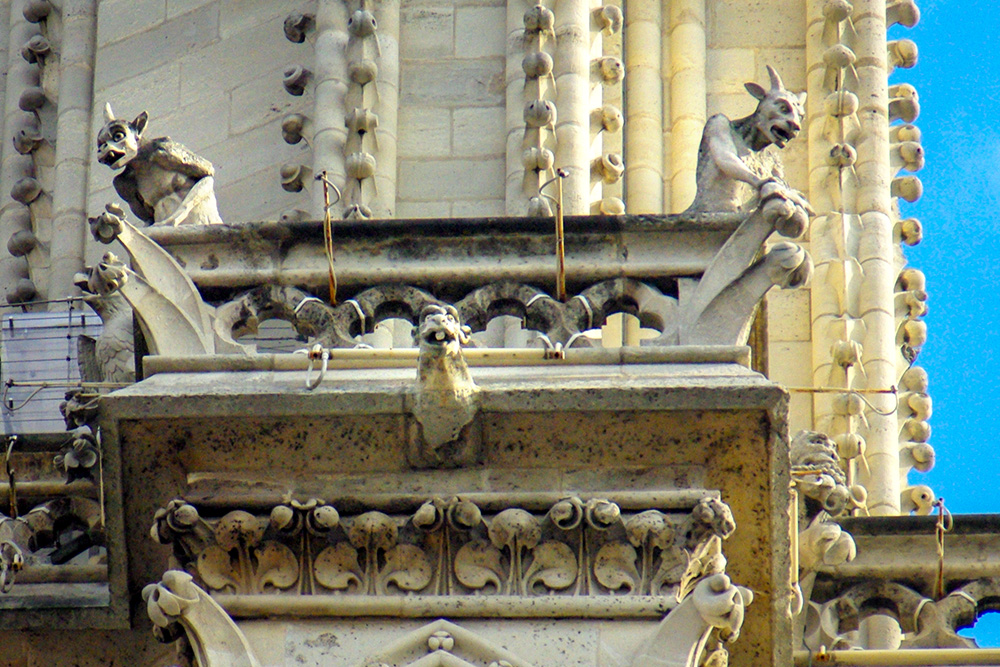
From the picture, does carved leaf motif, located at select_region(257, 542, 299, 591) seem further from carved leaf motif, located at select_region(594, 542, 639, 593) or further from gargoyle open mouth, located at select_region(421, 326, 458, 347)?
carved leaf motif, located at select_region(594, 542, 639, 593)

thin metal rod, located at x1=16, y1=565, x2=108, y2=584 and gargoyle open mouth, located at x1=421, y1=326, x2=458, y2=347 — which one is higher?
gargoyle open mouth, located at x1=421, y1=326, x2=458, y2=347

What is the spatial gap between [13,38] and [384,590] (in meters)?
6.94

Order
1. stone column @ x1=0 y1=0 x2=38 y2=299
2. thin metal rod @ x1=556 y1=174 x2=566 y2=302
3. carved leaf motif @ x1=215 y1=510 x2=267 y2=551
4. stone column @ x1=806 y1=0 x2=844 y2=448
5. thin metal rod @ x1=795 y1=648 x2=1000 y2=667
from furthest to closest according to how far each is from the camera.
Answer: stone column @ x1=0 y1=0 x2=38 y2=299, stone column @ x1=806 y1=0 x2=844 y2=448, thin metal rod @ x1=795 y1=648 x2=1000 y2=667, thin metal rod @ x1=556 y1=174 x2=566 y2=302, carved leaf motif @ x1=215 y1=510 x2=267 y2=551

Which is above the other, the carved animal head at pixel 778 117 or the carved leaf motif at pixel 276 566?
the carved animal head at pixel 778 117

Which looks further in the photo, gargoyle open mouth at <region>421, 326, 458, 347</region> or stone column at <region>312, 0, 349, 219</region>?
stone column at <region>312, 0, 349, 219</region>

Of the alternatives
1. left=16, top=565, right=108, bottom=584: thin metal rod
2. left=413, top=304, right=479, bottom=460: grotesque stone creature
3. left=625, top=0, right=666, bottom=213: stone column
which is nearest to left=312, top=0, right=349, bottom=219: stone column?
left=16, top=565, right=108, bottom=584: thin metal rod

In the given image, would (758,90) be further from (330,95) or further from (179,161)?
(179,161)

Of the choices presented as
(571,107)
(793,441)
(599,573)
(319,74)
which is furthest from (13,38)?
(599,573)

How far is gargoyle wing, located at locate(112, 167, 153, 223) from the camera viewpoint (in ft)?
43.1

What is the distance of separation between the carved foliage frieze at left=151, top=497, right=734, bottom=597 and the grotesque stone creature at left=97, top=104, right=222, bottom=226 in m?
2.06

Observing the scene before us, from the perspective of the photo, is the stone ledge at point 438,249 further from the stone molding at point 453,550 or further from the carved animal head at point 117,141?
the stone molding at point 453,550

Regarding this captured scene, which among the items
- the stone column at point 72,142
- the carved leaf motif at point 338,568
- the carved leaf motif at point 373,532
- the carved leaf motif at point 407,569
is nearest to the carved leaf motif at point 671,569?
the carved leaf motif at point 407,569

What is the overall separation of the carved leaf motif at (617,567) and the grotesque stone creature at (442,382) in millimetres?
665

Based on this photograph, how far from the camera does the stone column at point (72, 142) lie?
15875 mm
